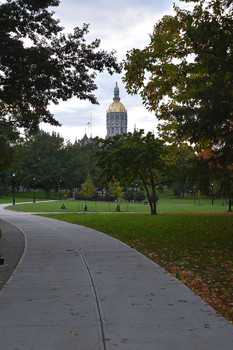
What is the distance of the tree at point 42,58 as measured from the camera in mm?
12250

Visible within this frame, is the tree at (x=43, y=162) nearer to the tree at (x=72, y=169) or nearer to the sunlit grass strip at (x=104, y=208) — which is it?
the tree at (x=72, y=169)

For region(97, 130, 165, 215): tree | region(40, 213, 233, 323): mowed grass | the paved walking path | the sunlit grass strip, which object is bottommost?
the sunlit grass strip

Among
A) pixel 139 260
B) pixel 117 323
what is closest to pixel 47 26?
pixel 139 260

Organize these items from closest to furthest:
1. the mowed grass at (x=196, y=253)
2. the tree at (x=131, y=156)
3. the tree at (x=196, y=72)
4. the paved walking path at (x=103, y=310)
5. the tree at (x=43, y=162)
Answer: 1. the paved walking path at (x=103, y=310)
2. the mowed grass at (x=196, y=253)
3. the tree at (x=196, y=72)
4. the tree at (x=131, y=156)
5. the tree at (x=43, y=162)

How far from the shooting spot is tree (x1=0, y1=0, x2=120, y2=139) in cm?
1225

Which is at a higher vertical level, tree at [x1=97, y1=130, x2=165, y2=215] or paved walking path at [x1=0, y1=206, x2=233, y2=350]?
tree at [x1=97, y1=130, x2=165, y2=215]

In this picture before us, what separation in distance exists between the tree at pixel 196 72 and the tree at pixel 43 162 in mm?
64206

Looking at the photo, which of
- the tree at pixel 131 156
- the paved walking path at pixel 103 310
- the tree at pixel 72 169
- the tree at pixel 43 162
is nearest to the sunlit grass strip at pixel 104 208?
the tree at pixel 131 156

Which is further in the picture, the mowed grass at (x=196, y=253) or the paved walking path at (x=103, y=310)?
the mowed grass at (x=196, y=253)

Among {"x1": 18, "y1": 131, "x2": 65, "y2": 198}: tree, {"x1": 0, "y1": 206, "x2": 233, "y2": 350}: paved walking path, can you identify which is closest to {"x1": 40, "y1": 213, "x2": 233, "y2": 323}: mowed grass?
{"x1": 0, "y1": 206, "x2": 233, "y2": 350}: paved walking path

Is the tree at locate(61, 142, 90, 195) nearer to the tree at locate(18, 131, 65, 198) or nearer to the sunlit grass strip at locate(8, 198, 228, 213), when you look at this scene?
the tree at locate(18, 131, 65, 198)

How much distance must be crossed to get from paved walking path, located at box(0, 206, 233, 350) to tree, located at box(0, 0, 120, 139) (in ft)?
24.2

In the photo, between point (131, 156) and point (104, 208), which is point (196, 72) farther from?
point (104, 208)

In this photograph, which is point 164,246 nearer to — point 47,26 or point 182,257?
point 182,257
